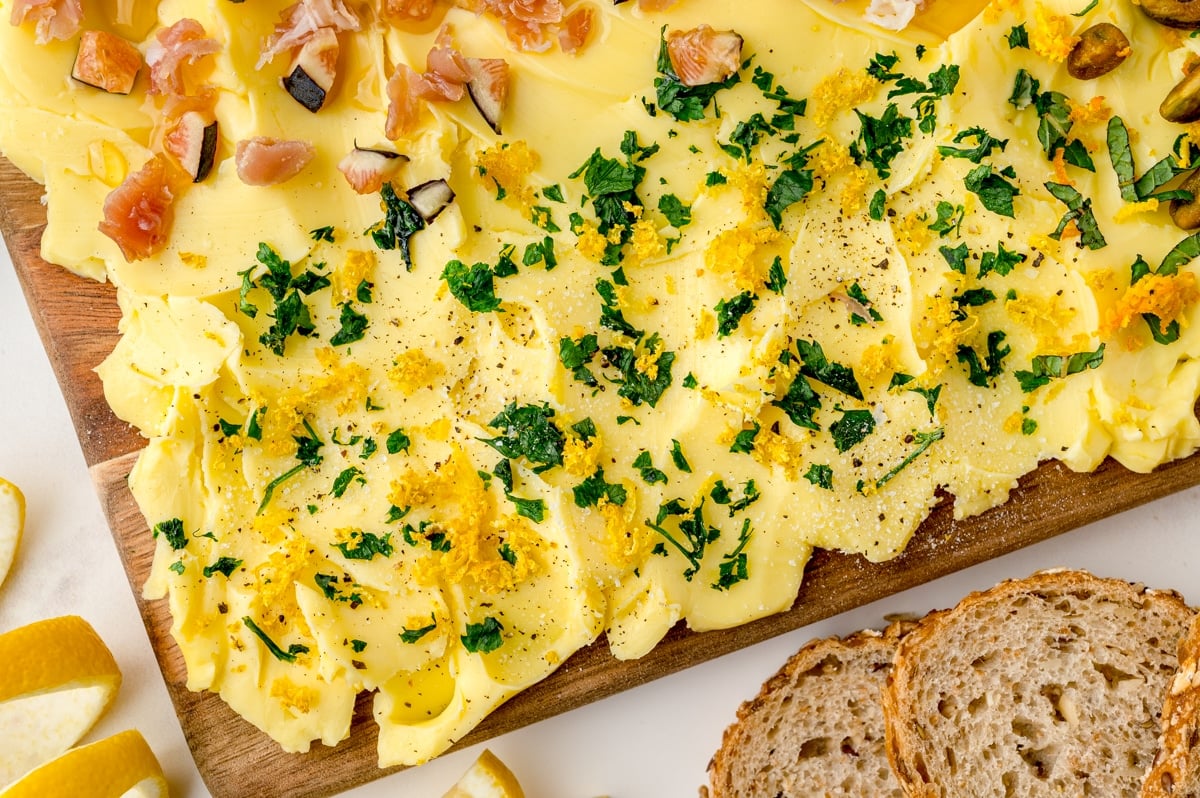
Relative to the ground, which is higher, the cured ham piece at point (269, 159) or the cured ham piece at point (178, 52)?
the cured ham piece at point (178, 52)

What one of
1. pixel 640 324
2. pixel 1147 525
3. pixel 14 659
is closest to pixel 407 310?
pixel 640 324

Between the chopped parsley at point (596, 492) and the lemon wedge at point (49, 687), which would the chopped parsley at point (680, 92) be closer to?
the chopped parsley at point (596, 492)

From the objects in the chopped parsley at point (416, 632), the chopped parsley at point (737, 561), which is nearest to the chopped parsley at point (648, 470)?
the chopped parsley at point (737, 561)

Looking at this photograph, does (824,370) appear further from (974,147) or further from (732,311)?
(974,147)

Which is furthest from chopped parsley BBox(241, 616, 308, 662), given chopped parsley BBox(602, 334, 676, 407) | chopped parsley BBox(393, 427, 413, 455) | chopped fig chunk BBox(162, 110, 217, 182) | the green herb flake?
chopped fig chunk BBox(162, 110, 217, 182)

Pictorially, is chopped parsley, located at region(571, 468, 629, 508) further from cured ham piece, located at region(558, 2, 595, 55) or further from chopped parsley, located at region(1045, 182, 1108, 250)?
chopped parsley, located at region(1045, 182, 1108, 250)

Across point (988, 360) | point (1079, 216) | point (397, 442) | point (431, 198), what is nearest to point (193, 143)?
point (431, 198)
